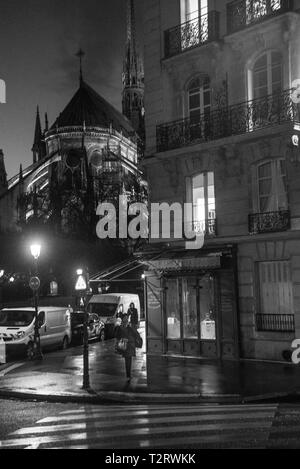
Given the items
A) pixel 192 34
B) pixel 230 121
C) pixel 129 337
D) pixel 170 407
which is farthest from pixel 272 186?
pixel 170 407

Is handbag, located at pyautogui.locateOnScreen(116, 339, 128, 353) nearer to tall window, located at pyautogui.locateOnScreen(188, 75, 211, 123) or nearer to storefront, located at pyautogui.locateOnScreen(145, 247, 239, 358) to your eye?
storefront, located at pyautogui.locateOnScreen(145, 247, 239, 358)

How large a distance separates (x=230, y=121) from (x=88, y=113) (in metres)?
62.6

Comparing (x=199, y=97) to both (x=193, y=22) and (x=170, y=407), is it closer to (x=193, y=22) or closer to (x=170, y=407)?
(x=193, y=22)

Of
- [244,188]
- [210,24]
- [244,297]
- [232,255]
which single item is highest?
[210,24]

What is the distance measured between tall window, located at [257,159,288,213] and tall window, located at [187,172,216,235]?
1.69 metres

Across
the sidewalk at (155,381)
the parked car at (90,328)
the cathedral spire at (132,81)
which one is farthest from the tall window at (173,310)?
the cathedral spire at (132,81)

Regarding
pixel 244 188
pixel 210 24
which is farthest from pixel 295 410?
pixel 210 24

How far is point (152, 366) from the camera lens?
17.5m

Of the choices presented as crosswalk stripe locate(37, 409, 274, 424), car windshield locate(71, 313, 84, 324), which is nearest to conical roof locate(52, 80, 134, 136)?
car windshield locate(71, 313, 84, 324)

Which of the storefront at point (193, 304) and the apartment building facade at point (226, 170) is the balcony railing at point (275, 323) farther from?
the storefront at point (193, 304)

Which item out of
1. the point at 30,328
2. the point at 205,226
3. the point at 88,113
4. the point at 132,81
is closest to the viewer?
the point at 205,226

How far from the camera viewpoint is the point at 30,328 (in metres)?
21.5

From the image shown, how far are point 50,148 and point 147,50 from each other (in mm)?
57208

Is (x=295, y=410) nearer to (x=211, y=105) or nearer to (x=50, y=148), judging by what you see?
(x=211, y=105)
